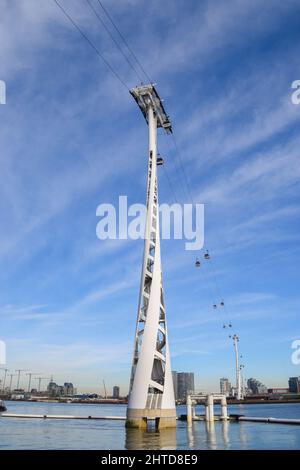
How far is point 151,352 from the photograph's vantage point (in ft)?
170

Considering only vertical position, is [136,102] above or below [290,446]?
above

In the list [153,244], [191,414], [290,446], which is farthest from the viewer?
[191,414]

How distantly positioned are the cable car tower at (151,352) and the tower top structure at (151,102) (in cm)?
973

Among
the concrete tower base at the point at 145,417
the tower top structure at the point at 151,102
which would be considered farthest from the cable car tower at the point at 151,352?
the tower top structure at the point at 151,102

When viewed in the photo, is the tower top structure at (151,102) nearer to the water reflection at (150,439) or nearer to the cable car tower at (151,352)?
the cable car tower at (151,352)

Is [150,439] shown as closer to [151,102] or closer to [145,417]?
[145,417]

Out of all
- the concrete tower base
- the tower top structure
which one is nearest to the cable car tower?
the concrete tower base

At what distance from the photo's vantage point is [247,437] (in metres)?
50.5

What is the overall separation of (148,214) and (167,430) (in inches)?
1080

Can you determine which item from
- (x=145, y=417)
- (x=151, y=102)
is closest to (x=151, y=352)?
(x=145, y=417)

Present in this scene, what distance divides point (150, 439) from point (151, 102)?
45678 mm

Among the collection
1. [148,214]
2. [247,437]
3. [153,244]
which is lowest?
[247,437]
